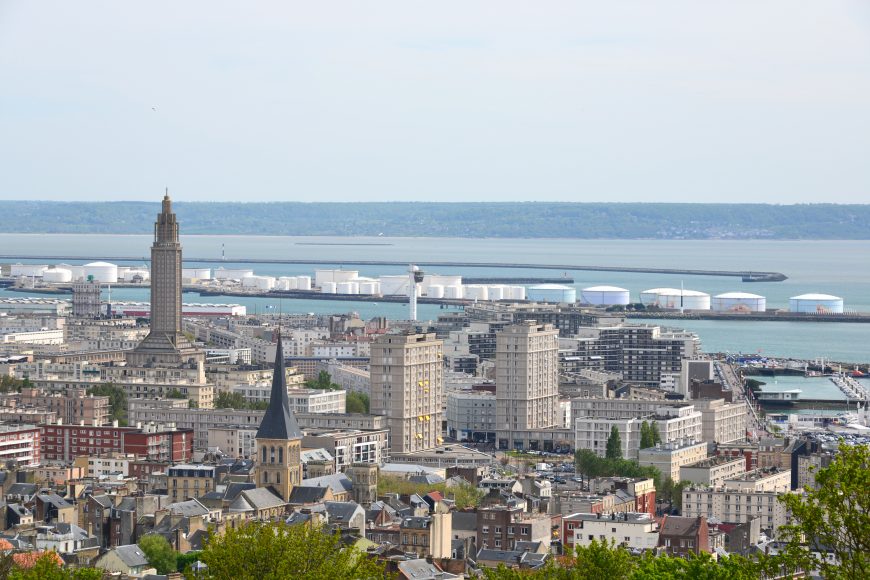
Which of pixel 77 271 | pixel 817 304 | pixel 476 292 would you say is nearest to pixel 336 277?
pixel 476 292

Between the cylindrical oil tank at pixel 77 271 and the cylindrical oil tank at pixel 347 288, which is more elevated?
the cylindrical oil tank at pixel 77 271

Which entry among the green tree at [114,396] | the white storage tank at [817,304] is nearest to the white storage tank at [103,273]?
the white storage tank at [817,304]

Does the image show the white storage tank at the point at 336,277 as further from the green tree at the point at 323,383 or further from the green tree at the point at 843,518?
the green tree at the point at 843,518

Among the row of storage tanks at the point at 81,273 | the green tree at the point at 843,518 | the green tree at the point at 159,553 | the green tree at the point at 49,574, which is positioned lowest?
the row of storage tanks at the point at 81,273

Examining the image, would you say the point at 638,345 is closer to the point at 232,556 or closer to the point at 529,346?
the point at 529,346

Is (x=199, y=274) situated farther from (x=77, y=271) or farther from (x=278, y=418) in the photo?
(x=278, y=418)

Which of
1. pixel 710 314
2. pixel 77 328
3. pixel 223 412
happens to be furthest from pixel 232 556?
pixel 710 314

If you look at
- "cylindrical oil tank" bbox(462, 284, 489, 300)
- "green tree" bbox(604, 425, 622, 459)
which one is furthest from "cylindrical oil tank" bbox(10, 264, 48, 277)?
"green tree" bbox(604, 425, 622, 459)
